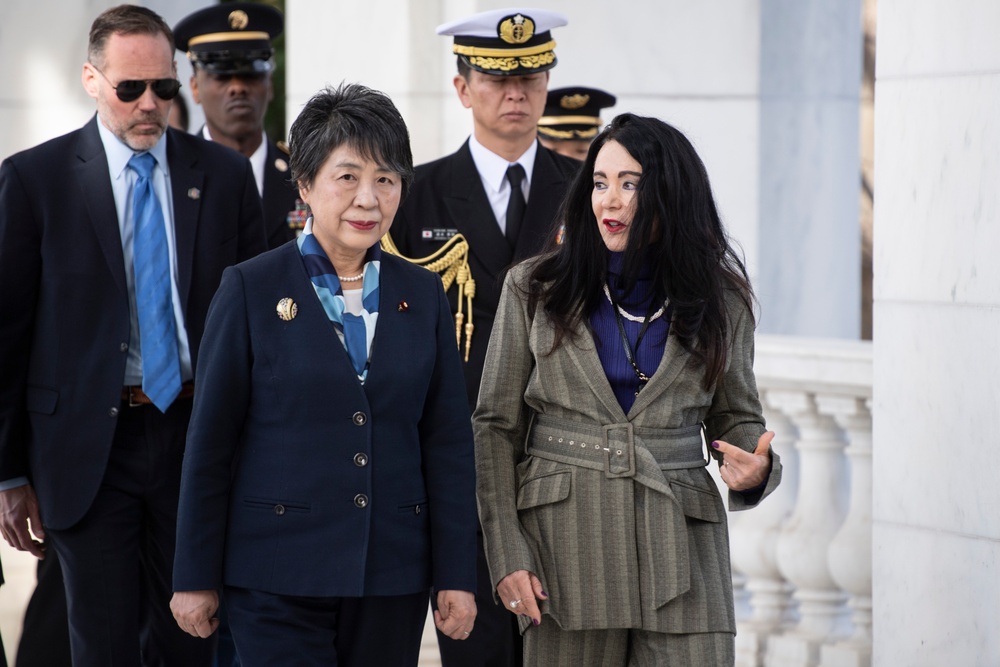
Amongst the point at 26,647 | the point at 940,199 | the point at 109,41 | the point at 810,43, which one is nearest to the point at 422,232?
the point at 109,41

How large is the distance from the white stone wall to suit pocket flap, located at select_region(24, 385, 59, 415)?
237cm

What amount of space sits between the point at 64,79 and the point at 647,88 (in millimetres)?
2886

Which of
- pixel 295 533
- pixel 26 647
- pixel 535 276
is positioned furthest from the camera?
pixel 26 647

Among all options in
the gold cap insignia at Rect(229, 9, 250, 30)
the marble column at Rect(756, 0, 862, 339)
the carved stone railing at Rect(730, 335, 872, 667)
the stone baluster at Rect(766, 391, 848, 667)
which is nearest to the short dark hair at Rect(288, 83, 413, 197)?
the carved stone railing at Rect(730, 335, 872, 667)

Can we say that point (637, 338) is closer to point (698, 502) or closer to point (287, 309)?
point (698, 502)

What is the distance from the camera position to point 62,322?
452 centimetres

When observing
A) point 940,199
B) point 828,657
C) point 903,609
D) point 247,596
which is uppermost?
Result: point 940,199

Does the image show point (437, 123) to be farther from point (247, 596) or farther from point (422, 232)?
point (247, 596)

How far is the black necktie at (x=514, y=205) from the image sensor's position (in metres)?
5.24

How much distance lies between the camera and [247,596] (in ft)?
12.0

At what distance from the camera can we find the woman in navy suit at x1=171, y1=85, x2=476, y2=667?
3605 millimetres

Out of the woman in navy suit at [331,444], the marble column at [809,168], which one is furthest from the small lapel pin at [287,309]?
the marble column at [809,168]

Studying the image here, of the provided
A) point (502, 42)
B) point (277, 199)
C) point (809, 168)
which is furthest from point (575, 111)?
point (502, 42)

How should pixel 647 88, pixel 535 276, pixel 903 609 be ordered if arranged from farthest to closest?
pixel 647 88 → pixel 903 609 → pixel 535 276
